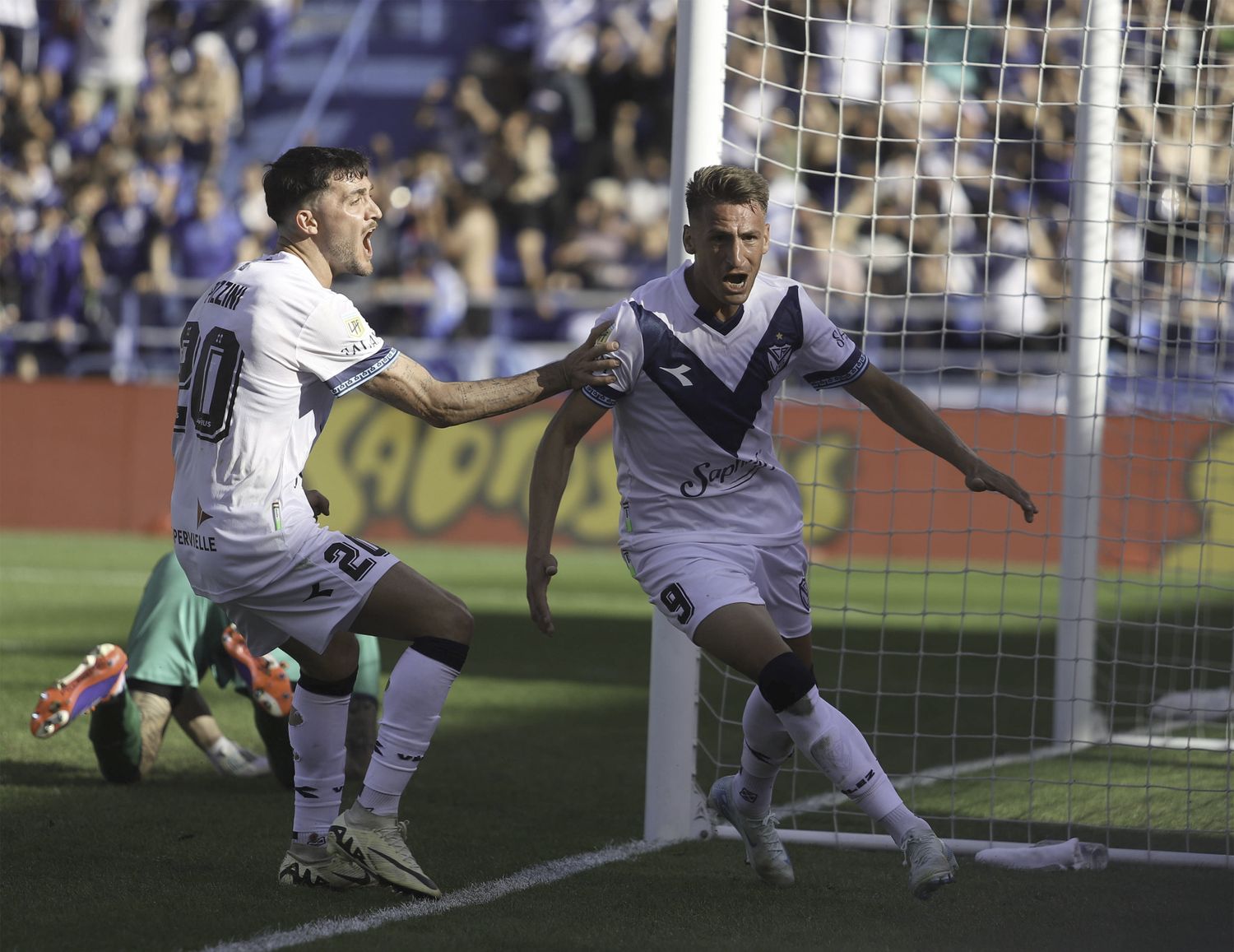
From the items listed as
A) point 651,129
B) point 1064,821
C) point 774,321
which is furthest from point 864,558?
point 774,321

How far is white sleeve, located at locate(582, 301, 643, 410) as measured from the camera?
15.6ft

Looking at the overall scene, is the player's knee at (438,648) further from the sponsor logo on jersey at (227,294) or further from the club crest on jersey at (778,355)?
the club crest on jersey at (778,355)

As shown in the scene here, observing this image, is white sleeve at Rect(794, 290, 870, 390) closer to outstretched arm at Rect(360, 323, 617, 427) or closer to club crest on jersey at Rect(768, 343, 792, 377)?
club crest on jersey at Rect(768, 343, 792, 377)

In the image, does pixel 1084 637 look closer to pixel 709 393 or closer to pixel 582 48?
pixel 709 393

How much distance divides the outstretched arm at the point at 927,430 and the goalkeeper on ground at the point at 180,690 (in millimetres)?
2333

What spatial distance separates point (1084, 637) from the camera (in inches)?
299

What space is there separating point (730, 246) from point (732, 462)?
0.64 m

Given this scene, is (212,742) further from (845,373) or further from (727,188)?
(727,188)

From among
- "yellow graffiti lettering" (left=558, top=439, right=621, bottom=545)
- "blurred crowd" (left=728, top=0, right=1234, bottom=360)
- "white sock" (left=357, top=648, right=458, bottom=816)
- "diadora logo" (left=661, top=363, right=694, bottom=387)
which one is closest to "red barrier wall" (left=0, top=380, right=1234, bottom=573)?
"yellow graffiti lettering" (left=558, top=439, right=621, bottom=545)

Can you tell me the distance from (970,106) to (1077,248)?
10158 mm

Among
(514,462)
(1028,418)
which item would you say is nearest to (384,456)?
(514,462)

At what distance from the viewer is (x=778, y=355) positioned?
16.1 ft

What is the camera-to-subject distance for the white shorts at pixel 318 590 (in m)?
4.51

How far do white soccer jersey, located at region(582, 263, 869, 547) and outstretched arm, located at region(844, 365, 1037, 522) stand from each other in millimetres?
251
